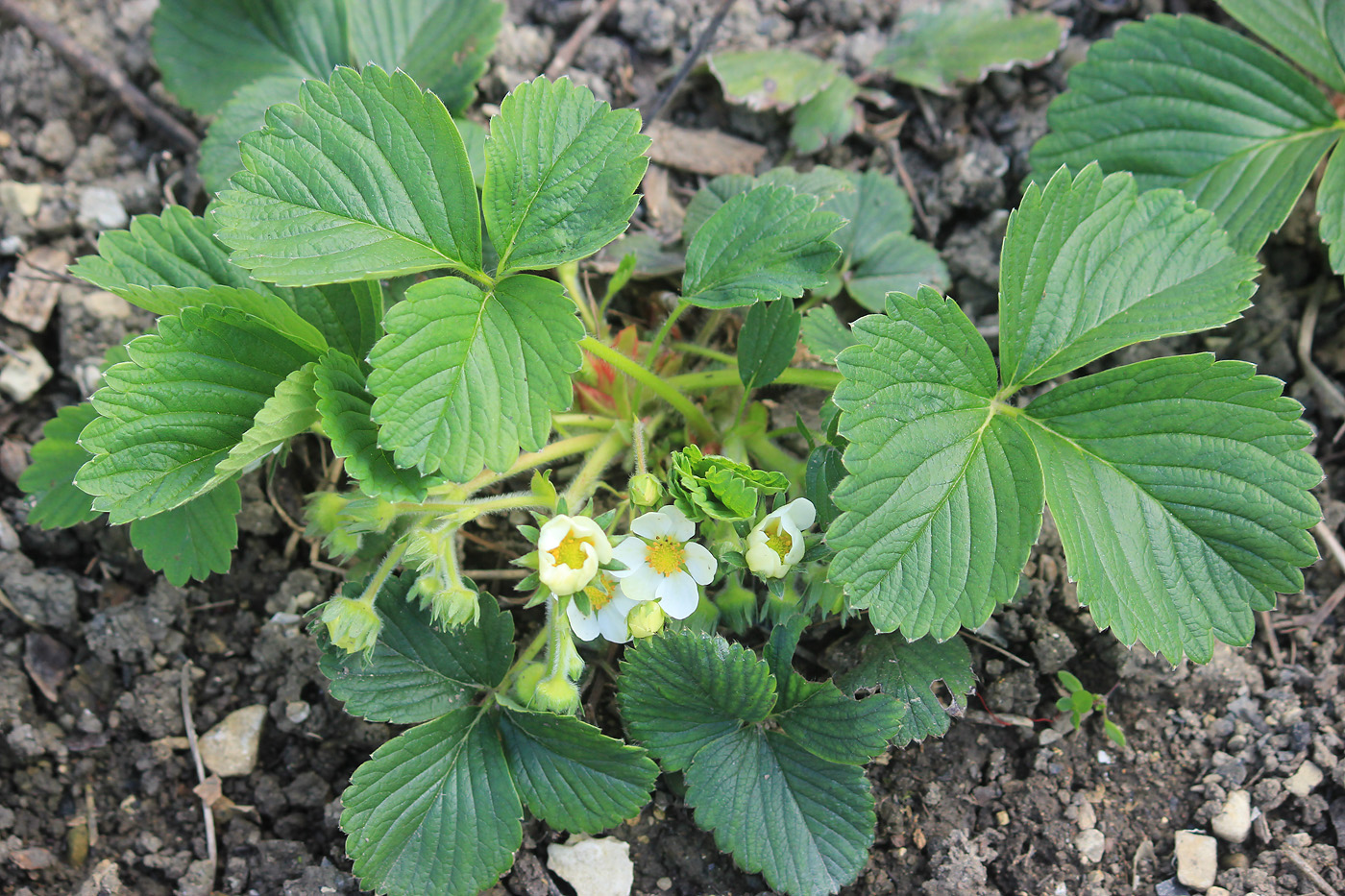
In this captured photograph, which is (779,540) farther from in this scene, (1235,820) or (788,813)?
(1235,820)

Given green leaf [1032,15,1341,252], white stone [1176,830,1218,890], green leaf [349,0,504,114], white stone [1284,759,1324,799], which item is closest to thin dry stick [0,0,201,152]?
green leaf [349,0,504,114]

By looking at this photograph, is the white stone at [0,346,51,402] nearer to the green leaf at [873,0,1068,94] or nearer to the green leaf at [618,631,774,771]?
the green leaf at [618,631,774,771]

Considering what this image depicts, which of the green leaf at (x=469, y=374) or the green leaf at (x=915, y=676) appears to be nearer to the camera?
the green leaf at (x=469, y=374)

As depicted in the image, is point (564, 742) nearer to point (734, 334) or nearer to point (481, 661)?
point (481, 661)

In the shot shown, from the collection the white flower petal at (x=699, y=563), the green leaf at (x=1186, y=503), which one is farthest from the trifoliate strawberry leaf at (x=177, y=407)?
the green leaf at (x=1186, y=503)

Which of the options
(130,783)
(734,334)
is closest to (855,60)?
(734,334)

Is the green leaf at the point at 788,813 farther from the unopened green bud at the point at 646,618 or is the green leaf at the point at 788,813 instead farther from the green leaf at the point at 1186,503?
the green leaf at the point at 1186,503
